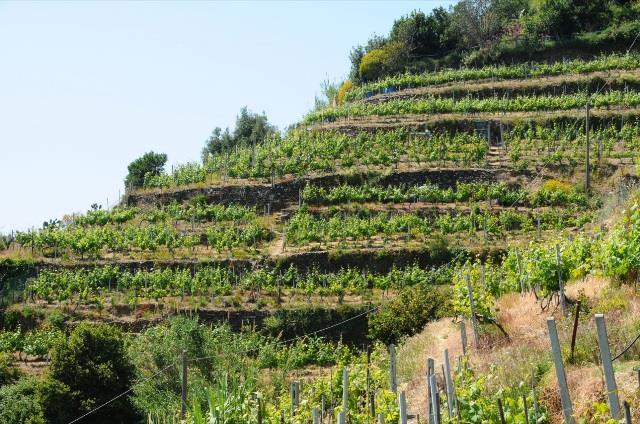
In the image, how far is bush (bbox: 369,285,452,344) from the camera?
74.0 feet

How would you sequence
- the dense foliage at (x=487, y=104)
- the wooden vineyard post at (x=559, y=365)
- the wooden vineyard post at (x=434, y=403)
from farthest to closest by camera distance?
the dense foliage at (x=487, y=104), the wooden vineyard post at (x=434, y=403), the wooden vineyard post at (x=559, y=365)

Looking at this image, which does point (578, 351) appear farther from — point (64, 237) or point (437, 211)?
point (64, 237)

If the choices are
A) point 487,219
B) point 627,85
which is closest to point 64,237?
point 487,219

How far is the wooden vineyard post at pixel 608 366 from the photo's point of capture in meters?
8.55

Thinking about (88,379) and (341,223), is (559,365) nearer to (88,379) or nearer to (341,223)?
(88,379)

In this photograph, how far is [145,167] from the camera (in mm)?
41344

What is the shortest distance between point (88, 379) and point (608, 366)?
16.6 metres

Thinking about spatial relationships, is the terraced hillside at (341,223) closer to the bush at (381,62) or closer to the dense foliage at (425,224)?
the dense foliage at (425,224)

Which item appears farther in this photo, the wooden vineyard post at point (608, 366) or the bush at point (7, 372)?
the bush at point (7, 372)

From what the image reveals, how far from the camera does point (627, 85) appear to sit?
3997cm

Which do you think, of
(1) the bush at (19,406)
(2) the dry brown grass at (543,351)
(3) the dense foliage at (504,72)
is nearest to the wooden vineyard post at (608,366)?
(2) the dry brown grass at (543,351)

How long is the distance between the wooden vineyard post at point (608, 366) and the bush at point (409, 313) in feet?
41.9

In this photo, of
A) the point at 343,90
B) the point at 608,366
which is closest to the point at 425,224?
the point at 343,90

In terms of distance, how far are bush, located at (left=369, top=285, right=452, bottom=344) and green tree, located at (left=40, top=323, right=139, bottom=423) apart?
6096mm
